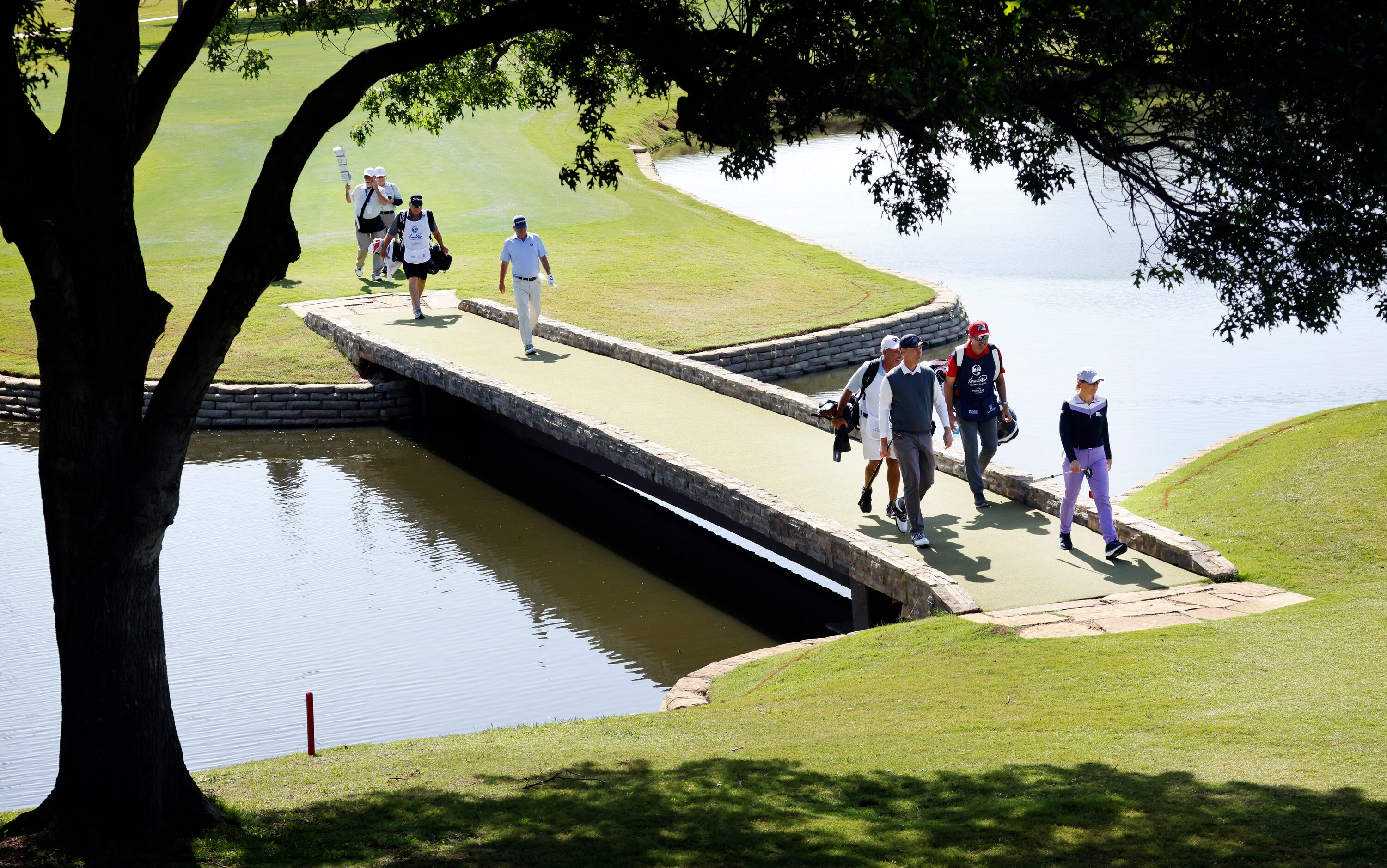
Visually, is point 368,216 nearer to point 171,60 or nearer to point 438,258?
point 438,258

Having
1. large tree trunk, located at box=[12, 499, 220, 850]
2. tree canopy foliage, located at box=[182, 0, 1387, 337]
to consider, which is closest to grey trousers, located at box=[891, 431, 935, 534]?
tree canopy foliage, located at box=[182, 0, 1387, 337]

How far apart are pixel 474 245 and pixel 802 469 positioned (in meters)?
18.4

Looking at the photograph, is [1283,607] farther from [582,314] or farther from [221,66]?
[582,314]

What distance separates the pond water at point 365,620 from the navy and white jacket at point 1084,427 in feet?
11.4

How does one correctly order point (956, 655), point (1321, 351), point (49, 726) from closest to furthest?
point (956, 655), point (49, 726), point (1321, 351)

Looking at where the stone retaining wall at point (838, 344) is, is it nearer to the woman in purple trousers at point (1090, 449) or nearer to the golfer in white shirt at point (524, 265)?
the golfer in white shirt at point (524, 265)

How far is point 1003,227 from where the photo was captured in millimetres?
39781

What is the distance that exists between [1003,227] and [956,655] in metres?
31.7

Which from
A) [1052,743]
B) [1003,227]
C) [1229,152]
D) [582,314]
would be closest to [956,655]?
[1052,743]

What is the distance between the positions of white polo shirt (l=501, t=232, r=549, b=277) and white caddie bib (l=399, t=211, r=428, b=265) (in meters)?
3.66

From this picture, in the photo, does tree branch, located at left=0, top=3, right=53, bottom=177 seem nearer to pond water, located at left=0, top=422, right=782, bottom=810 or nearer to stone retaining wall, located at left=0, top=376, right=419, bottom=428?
pond water, located at left=0, top=422, right=782, bottom=810

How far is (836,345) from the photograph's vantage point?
975 inches

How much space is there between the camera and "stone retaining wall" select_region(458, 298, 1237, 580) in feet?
38.7

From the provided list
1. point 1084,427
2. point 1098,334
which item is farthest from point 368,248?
point 1084,427
